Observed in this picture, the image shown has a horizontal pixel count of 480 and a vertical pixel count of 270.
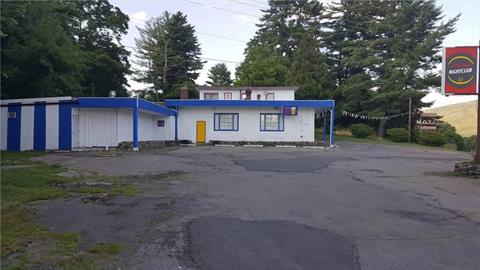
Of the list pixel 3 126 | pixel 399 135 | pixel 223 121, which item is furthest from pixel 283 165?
pixel 399 135

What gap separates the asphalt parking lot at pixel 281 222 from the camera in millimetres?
5797

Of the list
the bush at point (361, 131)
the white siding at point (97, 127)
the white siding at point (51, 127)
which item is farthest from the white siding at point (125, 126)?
the bush at point (361, 131)

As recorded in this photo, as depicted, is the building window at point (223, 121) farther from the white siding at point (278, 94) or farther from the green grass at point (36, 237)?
the green grass at point (36, 237)

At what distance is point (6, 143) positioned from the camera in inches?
926

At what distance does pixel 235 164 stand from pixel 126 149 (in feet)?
29.5

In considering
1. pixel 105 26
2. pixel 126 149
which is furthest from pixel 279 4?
pixel 126 149

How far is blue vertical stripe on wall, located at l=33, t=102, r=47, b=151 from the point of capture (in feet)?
76.3

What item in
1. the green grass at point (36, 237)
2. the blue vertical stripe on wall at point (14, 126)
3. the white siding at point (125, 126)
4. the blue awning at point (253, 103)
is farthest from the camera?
the blue awning at point (253, 103)

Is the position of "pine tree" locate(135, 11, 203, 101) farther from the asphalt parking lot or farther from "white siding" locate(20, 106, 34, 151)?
the asphalt parking lot

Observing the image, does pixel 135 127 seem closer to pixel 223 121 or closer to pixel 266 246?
pixel 223 121

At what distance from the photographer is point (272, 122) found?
3472 cm

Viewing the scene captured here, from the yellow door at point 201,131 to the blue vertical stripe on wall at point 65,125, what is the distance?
503 inches

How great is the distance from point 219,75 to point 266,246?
69.8m

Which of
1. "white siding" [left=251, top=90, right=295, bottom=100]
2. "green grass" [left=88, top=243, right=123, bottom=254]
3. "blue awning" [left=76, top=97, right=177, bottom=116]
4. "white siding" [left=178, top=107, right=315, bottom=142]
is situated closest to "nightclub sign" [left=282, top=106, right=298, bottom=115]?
"white siding" [left=178, top=107, right=315, bottom=142]
